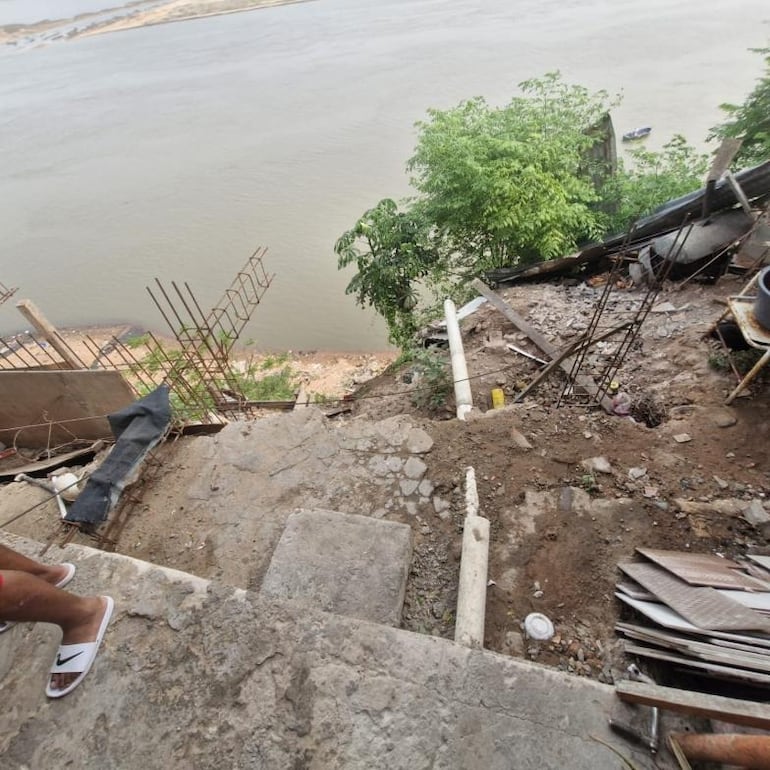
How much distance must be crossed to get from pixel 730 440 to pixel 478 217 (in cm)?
424

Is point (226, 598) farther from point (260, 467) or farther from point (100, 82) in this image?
point (100, 82)

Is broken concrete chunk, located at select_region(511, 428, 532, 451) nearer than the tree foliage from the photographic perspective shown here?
Yes

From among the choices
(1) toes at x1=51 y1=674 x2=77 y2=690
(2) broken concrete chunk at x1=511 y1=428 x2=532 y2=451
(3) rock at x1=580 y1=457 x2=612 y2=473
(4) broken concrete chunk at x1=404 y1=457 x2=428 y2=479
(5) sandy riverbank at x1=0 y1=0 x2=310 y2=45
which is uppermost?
(5) sandy riverbank at x1=0 y1=0 x2=310 y2=45

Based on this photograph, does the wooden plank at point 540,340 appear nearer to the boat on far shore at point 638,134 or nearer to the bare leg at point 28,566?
the bare leg at point 28,566

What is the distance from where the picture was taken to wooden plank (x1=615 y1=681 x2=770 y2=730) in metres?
1.53

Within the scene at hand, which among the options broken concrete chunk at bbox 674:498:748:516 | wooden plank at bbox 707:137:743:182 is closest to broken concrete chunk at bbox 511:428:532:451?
broken concrete chunk at bbox 674:498:748:516

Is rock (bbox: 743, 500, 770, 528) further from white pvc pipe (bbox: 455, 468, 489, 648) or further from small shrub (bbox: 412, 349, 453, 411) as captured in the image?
small shrub (bbox: 412, 349, 453, 411)

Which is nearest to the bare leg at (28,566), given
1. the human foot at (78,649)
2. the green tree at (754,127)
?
the human foot at (78,649)

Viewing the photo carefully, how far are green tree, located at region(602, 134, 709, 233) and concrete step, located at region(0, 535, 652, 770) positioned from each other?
6129 mm

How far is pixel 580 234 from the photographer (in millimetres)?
6207

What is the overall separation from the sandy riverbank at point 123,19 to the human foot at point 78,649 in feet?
125

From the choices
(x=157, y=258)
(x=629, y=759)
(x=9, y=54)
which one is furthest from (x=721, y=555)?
(x=9, y=54)

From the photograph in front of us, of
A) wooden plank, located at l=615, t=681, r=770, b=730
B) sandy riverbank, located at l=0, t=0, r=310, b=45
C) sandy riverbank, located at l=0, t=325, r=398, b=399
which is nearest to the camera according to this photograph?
wooden plank, located at l=615, t=681, r=770, b=730

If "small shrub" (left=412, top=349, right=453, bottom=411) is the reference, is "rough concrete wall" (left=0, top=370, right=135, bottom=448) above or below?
above
